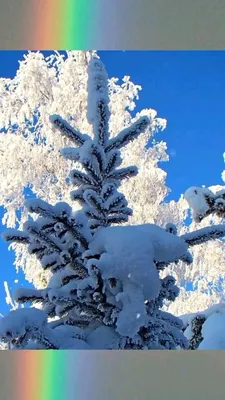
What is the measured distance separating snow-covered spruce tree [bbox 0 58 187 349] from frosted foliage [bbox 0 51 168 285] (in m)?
3.00

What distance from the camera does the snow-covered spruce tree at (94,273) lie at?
1246 mm

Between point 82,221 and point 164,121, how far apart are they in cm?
335

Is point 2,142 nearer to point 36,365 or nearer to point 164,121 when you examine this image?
point 164,121

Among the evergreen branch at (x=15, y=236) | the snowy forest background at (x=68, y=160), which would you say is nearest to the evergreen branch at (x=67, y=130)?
the evergreen branch at (x=15, y=236)

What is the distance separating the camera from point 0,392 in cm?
150

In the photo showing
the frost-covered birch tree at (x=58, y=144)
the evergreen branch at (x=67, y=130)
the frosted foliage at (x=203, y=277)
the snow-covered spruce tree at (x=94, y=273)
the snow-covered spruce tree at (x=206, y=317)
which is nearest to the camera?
the snow-covered spruce tree at (x=94, y=273)

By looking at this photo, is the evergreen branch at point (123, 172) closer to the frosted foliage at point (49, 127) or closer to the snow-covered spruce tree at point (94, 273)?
the snow-covered spruce tree at point (94, 273)

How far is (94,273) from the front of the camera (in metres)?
1.24

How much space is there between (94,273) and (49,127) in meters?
3.55

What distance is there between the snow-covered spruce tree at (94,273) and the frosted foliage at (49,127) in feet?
9.83

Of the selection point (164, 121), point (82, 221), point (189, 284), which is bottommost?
point (82, 221)

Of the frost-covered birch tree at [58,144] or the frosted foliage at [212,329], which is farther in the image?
the frost-covered birch tree at [58,144]

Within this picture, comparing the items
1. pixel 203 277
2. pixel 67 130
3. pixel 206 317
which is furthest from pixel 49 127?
pixel 206 317

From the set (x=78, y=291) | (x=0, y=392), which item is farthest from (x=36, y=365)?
(x=78, y=291)
